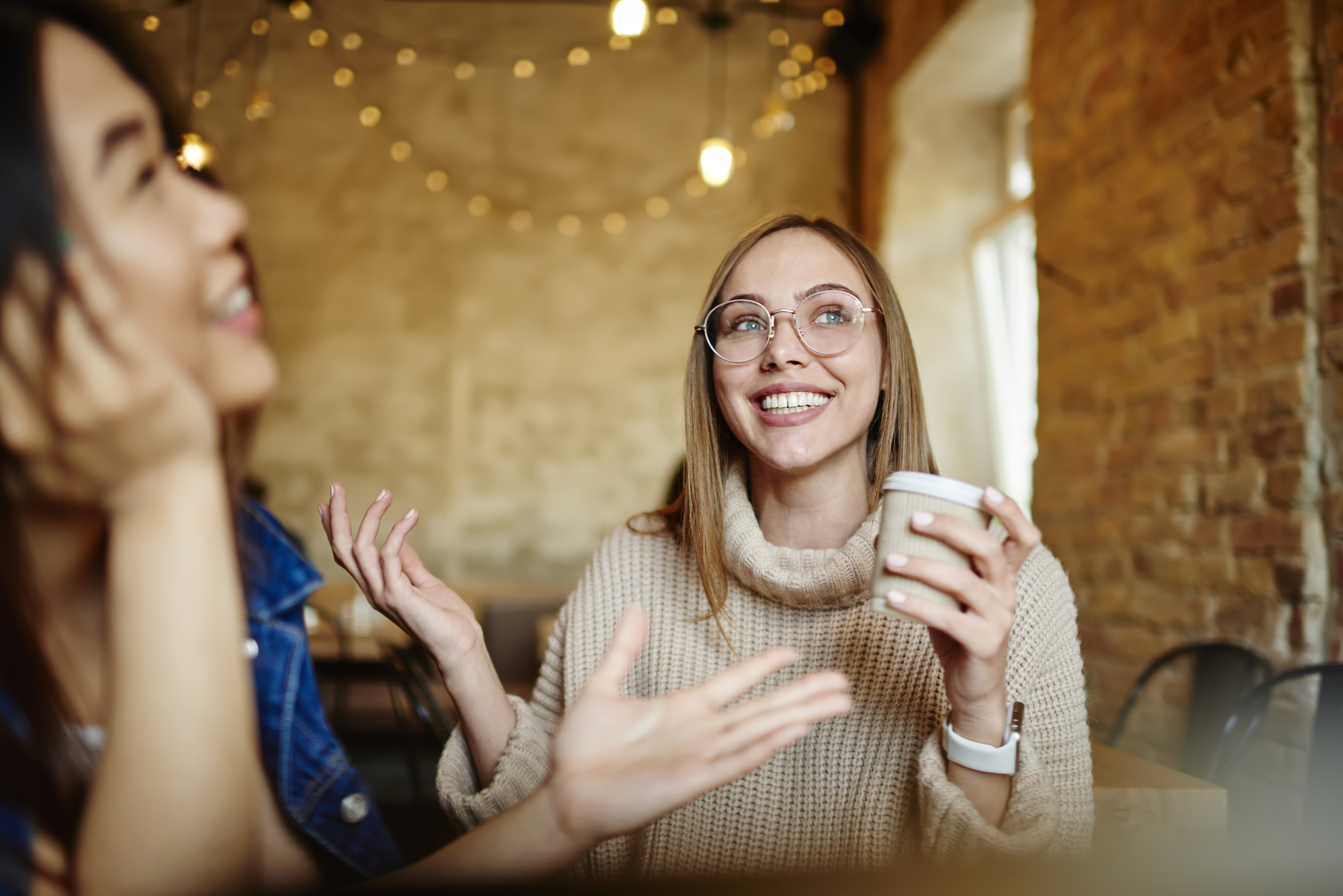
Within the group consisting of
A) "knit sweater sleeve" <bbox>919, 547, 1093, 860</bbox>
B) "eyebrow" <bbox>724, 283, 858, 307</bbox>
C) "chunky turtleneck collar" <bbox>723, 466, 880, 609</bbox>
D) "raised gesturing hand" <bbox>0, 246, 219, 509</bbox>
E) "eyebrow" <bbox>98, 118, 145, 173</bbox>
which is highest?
"eyebrow" <bbox>724, 283, 858, 307</bbox>

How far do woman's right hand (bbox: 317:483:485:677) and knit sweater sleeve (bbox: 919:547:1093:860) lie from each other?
52cm

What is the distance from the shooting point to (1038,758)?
95cm

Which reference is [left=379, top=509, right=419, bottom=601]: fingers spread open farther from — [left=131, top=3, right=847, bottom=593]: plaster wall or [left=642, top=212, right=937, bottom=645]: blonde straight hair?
[left=131, top=3, right=847, bottom=593]: plaster wall

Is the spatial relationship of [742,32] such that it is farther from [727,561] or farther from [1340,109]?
[727,561]

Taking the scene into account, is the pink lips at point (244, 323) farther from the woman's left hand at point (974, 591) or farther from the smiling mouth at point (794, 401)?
the smiling mouth at point (794, 401)

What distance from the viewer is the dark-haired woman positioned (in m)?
0.37

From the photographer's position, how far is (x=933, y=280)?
4.86 m

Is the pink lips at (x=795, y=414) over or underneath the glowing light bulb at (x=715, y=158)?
underneath

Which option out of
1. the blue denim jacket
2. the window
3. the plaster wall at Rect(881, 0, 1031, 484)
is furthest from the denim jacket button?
the plaster wall at Rect(881, 0, 1031, 484)

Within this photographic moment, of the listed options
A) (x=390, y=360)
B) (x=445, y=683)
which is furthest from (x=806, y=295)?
(x=390, y=360)

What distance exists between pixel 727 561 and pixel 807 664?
181 millimetres

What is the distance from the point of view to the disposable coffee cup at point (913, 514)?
71 cm

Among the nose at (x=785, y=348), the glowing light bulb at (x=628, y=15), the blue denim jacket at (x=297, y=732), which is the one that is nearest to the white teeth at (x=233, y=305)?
the blue denim jacket at (x=297, y=732)

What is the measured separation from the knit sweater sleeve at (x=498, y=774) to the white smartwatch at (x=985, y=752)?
1.47 feet
